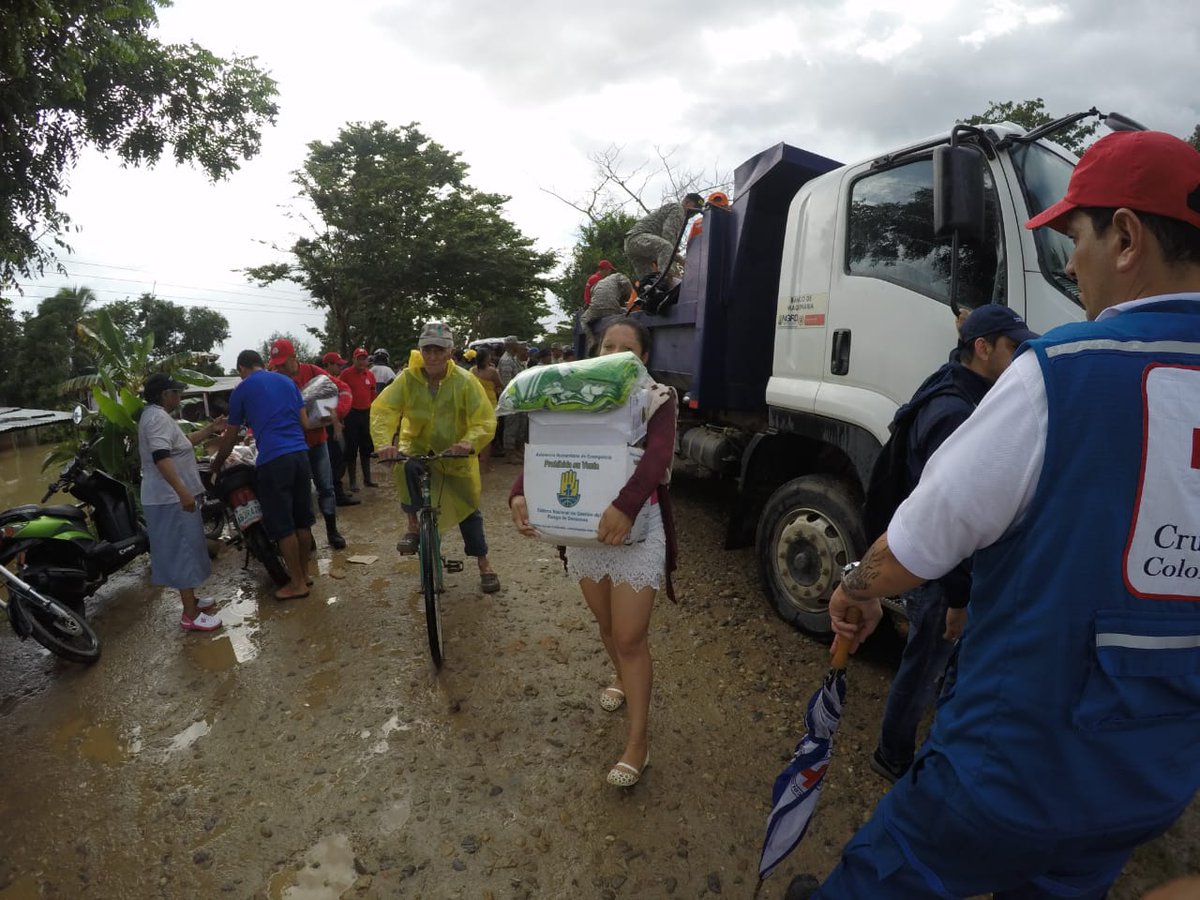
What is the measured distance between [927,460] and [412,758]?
2406mm

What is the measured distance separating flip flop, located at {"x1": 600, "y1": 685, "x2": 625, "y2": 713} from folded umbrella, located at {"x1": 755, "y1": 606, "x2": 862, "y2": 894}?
4.39 feet

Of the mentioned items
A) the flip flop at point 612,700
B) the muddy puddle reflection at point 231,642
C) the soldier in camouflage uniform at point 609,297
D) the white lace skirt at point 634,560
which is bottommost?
the muddy puddle reflection at point 231,642

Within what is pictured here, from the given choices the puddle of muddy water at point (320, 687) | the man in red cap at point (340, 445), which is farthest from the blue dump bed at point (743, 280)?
the man in red cap at point (340, 445)

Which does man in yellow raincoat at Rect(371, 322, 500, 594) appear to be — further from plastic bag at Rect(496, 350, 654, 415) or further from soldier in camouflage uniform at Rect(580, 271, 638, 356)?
soldier in camouflage uniform at Rect(580, 271, 638, 356)

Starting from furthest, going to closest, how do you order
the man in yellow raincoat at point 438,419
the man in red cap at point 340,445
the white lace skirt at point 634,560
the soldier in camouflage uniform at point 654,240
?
the man in red cap at point 340,445, the soldier in camouflage uniform at point 654,240, the man in yellow raincoat at point 438,419, the white lace skirt at point 634,560

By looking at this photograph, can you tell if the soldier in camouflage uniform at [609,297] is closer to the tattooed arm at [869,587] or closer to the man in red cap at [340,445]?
the man in red cap at [340,445]

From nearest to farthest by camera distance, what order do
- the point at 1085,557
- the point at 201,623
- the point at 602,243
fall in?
the point at 1085,557 → the point at 201,623 → the point at 602,243

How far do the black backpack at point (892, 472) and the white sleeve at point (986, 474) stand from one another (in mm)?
1245

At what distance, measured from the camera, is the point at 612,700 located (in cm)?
298

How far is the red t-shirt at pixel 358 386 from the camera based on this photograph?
726 centimetres

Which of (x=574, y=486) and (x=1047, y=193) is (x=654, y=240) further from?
(x=574, y=486)

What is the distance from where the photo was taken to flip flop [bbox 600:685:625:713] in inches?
117

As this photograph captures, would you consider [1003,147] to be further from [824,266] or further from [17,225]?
[17,225]

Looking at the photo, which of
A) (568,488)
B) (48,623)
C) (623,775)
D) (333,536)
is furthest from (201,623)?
(568,488)
